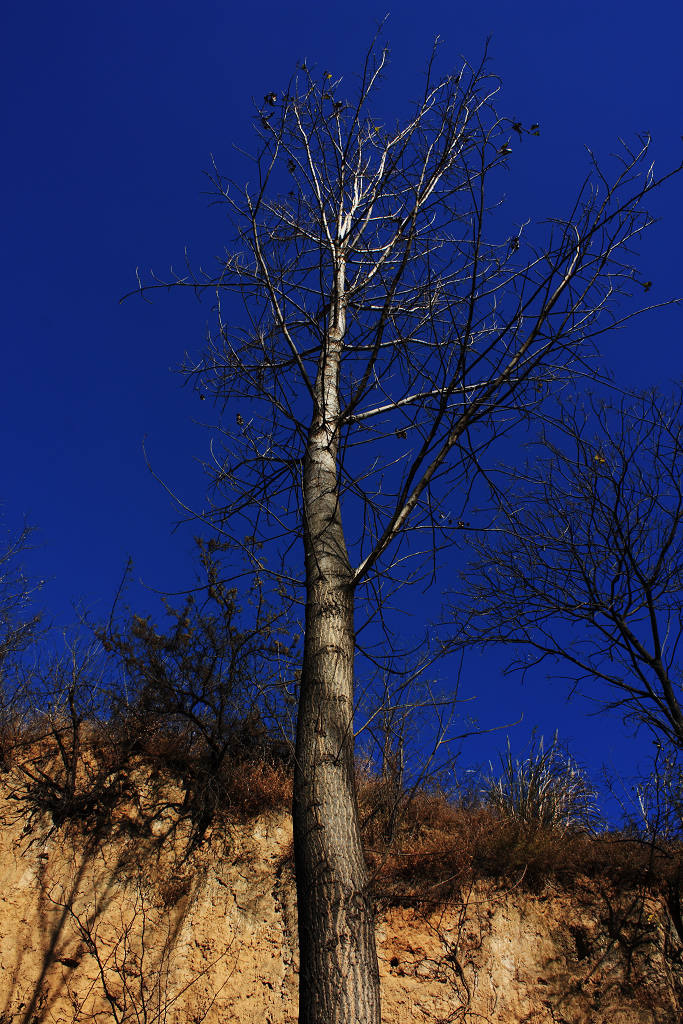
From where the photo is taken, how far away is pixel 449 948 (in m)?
5.64

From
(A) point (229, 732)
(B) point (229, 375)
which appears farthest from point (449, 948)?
(B) point (229, 375)

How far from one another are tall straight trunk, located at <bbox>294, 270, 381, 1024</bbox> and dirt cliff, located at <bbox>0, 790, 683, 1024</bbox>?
138 inches

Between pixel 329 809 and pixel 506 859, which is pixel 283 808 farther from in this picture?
pixel 329 809

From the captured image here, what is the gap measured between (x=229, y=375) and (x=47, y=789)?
474 cm

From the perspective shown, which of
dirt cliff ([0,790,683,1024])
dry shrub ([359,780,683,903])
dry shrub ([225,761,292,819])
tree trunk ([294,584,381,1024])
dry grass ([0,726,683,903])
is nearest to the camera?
tree trunk ([294,584,381,1024])

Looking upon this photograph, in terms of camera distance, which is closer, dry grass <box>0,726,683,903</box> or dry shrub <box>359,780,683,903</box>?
dry shrub <box>359,780,683,903</box>

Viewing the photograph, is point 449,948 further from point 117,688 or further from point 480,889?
point 117,688

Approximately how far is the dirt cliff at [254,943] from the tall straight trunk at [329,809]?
3.51 m

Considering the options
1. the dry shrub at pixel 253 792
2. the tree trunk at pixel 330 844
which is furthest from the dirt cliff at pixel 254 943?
the tree trunk at pixel 330 844

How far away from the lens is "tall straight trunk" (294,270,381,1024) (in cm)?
210

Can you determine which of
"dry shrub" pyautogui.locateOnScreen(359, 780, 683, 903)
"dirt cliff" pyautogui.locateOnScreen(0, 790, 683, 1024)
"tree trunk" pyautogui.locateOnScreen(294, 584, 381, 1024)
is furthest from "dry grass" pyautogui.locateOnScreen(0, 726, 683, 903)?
"tree trunk" pyautogui.locateOnScreen(294, 584, 381, 1024)

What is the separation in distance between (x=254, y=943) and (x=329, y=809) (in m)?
4.33

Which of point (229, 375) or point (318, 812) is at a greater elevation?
point (229, 375)

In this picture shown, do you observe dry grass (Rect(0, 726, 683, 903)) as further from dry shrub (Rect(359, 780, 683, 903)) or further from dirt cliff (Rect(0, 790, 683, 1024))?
dirt cliff (Rect(0, 790, 683, 1024))
